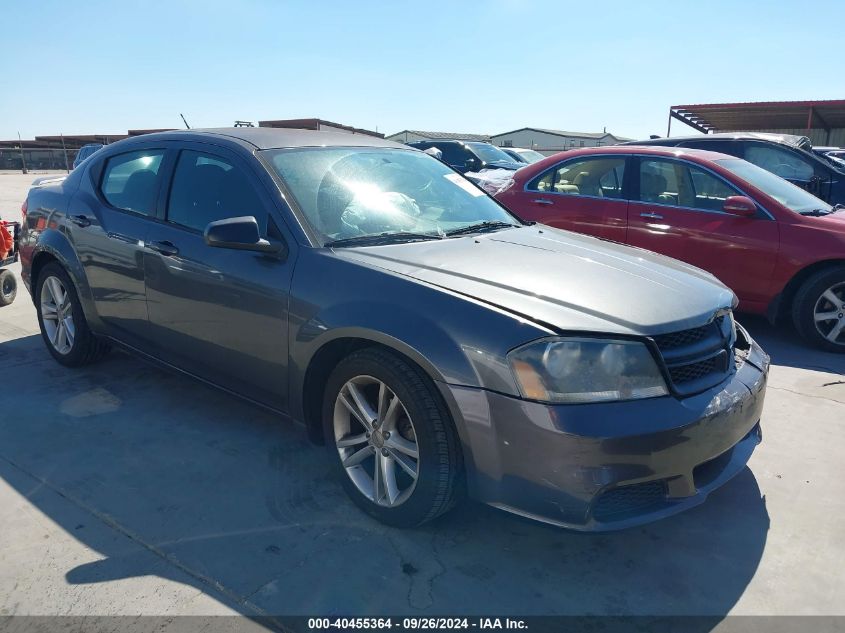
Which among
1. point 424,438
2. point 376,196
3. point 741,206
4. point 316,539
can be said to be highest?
point 376,196

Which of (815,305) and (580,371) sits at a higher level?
(580,371)

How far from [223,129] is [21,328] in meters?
3.14

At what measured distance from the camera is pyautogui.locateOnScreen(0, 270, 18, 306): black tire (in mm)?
6184

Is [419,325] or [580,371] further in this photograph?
[419,325]

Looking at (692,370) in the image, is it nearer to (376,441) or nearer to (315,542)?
(376,441)

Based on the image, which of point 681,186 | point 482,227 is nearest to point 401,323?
point 482,227

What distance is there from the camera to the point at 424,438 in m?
2.49

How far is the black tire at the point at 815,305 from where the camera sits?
202 inches

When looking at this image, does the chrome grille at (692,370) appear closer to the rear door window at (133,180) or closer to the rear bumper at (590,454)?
the rear bumper at (590,454)

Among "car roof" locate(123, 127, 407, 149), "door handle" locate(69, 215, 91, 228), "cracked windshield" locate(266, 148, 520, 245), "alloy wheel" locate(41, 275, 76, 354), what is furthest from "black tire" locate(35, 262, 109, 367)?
"cracked windshield" locate(266, 148, 520, 245)

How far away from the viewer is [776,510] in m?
2.94

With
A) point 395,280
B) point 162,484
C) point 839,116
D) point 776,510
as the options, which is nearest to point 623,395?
point 395,280

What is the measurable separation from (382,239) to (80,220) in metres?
2.29

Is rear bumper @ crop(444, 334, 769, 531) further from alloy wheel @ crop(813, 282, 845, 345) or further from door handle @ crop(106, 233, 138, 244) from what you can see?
alloy wheel @ crop(813, 282, 845, 345)
